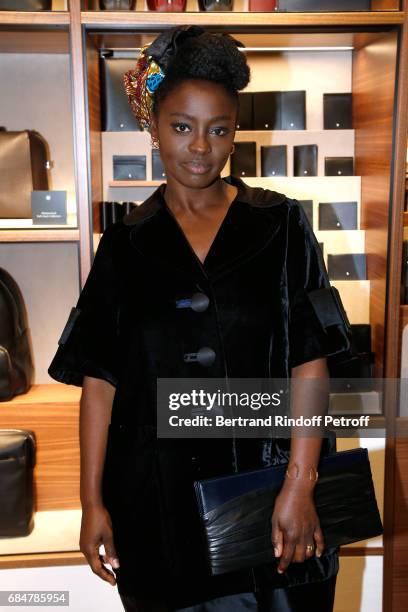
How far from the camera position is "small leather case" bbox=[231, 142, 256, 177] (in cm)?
189

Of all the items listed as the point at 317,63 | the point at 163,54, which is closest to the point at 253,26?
the point at 317,63

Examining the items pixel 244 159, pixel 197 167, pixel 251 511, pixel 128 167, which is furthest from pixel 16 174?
pixel 251 511

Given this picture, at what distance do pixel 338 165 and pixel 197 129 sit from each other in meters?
1.03

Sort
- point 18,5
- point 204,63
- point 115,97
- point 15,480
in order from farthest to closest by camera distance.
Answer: point 115,97 → point 15,480 → point 18,5 → point 204,63


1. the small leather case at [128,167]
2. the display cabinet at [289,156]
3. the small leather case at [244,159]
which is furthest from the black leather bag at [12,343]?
the small leather case at [244,159]

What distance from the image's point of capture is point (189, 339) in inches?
41.8

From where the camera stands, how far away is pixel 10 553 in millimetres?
1664

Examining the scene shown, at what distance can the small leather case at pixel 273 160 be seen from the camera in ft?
6.22

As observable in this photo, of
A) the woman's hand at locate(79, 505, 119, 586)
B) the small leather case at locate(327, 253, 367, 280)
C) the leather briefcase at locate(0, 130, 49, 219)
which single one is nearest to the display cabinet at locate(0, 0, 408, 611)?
the small leather case at locate(327, 253, 367, 280)

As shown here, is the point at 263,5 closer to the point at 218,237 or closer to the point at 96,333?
the point at 218,237

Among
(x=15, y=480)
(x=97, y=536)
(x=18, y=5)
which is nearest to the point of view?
(x=97, y=536)

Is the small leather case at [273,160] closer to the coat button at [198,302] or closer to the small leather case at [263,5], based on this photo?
the small leather case at [263,5]

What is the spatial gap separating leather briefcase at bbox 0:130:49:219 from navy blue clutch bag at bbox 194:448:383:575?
3.53 feet

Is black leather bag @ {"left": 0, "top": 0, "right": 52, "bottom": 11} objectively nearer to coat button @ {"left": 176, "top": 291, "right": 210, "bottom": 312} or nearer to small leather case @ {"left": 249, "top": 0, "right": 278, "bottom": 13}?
small leather case @ {"left": 249, "top": 0, "right": 278, "bottom": 13}
